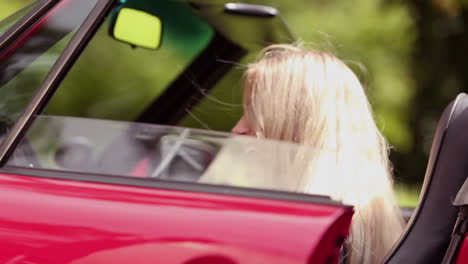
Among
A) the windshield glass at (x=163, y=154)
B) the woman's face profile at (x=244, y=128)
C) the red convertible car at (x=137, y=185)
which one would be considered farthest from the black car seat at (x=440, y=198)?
the woman's face profile at (x=244, y=128)

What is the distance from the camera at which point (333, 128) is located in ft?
6.11

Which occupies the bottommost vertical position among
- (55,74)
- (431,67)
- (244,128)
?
(431,67)

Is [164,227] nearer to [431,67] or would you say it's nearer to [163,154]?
[163,154]

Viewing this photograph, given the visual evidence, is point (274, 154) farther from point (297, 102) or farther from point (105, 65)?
point (105, 65)

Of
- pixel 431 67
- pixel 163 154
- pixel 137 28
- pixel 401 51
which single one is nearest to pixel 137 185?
pixel 163 154

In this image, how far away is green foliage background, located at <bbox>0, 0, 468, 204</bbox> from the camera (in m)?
4.11

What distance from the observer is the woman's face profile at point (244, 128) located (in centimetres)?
197

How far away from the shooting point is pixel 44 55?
1747 millimetres

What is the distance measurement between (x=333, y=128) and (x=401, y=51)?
256 centimetres

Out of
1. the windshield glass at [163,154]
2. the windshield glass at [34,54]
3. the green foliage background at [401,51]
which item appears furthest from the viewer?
the green foliage background at [401,51]

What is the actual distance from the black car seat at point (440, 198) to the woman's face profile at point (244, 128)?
39cm

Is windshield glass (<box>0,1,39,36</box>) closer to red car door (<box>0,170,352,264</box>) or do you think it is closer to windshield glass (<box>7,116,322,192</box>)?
windshield glass (<box>7,116,322,192</box>)

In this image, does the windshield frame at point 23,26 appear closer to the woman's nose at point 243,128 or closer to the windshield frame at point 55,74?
the windshield frame at point 55,74

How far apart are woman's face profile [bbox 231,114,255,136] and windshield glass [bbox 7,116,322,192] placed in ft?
0.75
